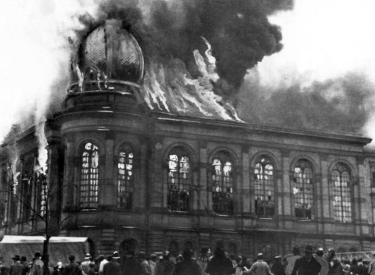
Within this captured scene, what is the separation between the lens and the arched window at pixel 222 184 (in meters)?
52.9

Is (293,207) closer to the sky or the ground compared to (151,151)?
closer to the ground

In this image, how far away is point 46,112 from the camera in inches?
2207

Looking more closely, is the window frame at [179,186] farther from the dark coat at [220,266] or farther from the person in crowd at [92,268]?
the dark coat at [220,266]

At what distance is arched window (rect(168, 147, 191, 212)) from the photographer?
168 ft

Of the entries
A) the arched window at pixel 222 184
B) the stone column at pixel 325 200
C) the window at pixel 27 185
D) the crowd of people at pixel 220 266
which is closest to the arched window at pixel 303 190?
the stone column at pixel 325 200

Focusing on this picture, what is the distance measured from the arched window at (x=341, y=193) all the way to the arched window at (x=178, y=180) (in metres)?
12.6

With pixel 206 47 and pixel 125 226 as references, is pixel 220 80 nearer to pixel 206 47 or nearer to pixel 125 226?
pixel 206 47

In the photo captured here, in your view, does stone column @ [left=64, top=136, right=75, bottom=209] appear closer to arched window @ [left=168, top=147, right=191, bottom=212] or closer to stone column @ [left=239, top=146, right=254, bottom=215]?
arched window @ [left=168, top=147, right=191, bottom=212]

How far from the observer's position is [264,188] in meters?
54.8

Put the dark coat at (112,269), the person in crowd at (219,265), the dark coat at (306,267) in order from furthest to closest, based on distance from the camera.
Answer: the dark coat at (112,269) < the person in crowd at (219,265) < the dark coat at (306,267)

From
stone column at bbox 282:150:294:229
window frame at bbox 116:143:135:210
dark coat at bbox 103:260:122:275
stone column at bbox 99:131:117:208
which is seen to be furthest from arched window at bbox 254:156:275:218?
dark coat at bbox 103:260:122:275

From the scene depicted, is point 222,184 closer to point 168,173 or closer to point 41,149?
point 168,173

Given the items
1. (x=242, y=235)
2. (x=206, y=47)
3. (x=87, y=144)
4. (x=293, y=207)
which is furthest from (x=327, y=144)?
(x=87, y=144)

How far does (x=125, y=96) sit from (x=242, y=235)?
12944mm
